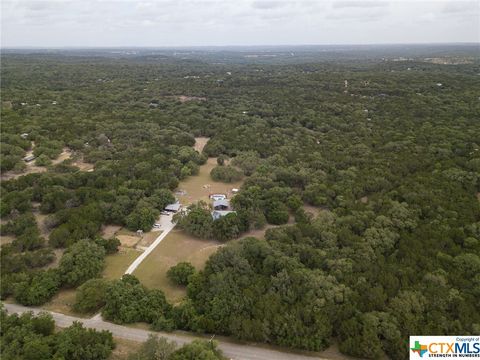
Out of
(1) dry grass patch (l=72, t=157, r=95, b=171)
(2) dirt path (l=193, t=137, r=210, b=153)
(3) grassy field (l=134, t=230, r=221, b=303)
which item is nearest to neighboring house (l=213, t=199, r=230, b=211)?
(3) grassy field (l=134, t=230, r=221, b=303)

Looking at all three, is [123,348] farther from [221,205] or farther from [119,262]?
[221,205]

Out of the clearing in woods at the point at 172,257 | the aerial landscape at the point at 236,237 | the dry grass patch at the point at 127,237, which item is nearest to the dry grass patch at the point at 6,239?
the aerial landscape at the point at 236,237

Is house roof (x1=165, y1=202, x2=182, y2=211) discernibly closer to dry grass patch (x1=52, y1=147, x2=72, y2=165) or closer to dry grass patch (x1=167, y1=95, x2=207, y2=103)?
dry grass patch (x1=52, y1=147, x2=72, y2=165)

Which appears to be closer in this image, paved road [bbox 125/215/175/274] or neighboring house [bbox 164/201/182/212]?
paved road [bbox 125/215/175/274]

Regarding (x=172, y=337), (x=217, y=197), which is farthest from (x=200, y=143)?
(x=172, y=337)

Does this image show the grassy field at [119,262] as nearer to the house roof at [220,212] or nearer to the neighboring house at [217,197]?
the house roof at [220,212]

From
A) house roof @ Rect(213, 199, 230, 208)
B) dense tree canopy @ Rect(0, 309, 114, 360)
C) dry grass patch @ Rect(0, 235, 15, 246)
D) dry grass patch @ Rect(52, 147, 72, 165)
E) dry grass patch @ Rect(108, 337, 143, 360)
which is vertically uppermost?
dry grass patch @ Rect(52, 147, 72, 165)

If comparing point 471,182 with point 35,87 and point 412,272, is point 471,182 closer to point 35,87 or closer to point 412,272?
point 412,272
